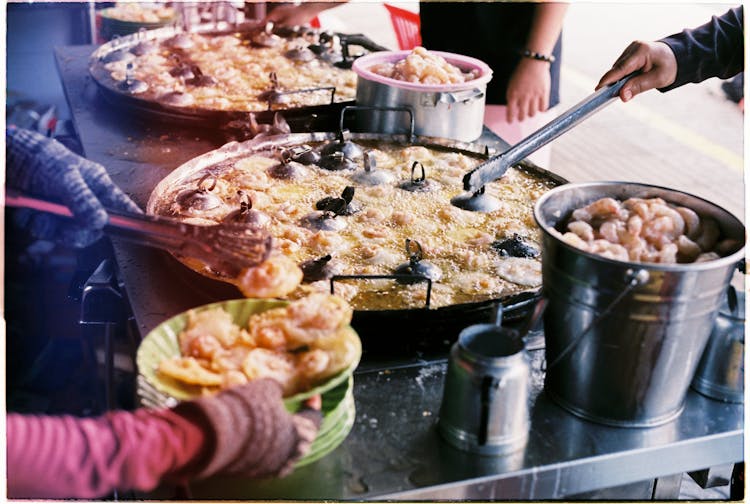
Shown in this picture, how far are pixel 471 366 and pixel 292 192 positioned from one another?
1.52 meters

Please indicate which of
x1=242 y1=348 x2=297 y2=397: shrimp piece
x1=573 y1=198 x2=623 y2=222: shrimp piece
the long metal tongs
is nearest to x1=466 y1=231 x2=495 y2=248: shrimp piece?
Result: the long metal tongs

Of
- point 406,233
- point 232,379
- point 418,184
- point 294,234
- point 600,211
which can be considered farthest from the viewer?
point 418,184

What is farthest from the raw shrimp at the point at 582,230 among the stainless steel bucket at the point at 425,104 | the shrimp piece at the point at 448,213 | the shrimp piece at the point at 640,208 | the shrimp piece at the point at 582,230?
the stainless steel bucket at the point at 425,104

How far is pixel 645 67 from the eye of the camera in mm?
2586

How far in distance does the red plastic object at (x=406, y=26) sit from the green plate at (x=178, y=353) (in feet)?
12.1

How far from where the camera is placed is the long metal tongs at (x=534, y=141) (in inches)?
91.2

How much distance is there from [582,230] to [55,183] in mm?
1217

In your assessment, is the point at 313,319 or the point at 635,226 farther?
the point at 635,226

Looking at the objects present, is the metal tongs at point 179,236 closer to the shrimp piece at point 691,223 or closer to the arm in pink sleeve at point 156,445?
the arm in pink sleeve at point 156,445

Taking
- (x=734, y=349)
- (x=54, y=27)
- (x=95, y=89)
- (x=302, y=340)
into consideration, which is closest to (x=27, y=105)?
(x=54, y=27)

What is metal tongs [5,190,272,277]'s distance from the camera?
1714mm

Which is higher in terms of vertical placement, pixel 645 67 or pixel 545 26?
pixel 645 67

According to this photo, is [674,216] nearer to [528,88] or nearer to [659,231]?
[659,231]

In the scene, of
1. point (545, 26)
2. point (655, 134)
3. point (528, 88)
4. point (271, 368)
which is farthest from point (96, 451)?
point (655, 134)
